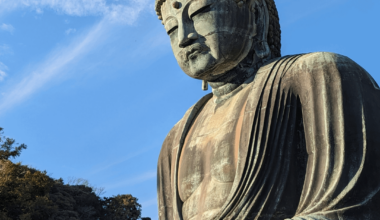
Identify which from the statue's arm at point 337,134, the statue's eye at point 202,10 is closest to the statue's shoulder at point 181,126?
the statue's eye at point 202,10

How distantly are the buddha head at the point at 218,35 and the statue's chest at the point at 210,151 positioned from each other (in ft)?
2.00

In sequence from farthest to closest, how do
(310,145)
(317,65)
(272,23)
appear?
(272,23) → (317,65) → (310,145)

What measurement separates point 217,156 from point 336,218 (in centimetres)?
168

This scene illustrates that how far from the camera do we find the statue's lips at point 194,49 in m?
7.34

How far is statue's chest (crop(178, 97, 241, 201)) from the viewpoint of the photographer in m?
6.84

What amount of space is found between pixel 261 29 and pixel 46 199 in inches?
889

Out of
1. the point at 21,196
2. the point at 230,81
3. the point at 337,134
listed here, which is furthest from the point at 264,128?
the point at 21,196

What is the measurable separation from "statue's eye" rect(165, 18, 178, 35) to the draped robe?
142 cm

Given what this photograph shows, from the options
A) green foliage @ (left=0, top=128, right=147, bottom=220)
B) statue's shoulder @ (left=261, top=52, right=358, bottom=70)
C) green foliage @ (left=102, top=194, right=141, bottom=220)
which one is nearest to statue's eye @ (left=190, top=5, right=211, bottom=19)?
statue's shoulder @ (left=261, top=52, right=358, bottom=70)

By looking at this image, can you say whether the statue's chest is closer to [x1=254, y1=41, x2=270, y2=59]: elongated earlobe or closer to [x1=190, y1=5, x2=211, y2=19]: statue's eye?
[x1=254, y1=41, x2=270, y2=59]: elongated earlobe

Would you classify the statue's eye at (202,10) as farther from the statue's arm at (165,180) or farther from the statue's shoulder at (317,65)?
the statue's arm at (165,180)

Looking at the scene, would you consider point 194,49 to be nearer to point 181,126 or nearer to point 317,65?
point 181,126

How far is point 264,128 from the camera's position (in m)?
A: 6.59

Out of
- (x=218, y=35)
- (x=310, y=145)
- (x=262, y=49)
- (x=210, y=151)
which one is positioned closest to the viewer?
(x=310, y=145)
